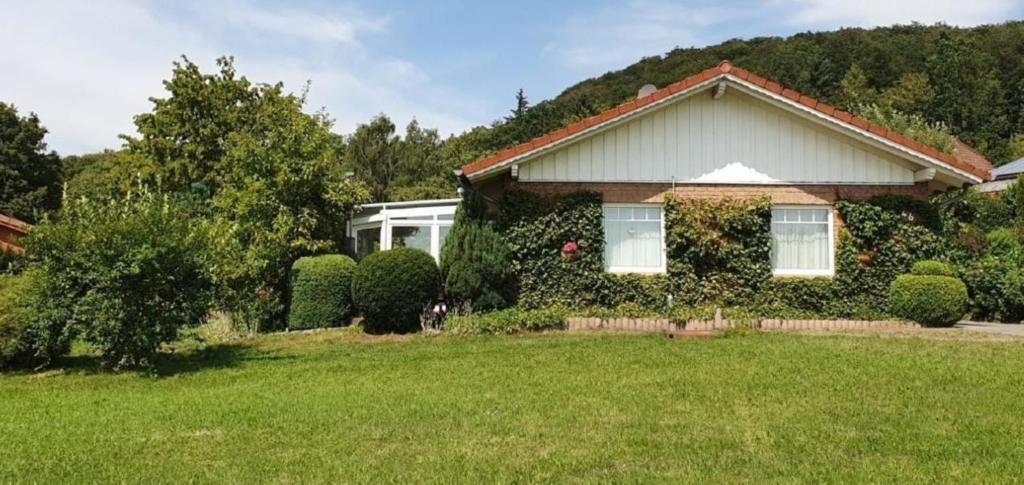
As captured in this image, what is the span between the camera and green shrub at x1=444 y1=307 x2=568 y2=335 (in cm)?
1437

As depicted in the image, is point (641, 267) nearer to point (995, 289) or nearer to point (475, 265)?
point (475, 265)

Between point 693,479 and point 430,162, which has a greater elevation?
point 430,162

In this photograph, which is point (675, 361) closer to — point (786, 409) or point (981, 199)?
point (786, 409)

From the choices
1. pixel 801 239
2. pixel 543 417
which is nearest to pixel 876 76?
pixel 801 239

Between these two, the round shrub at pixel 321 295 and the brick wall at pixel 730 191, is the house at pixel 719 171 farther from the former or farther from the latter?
the round shrub at pixel 321 295

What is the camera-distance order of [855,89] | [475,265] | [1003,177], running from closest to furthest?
[475,265] → [1003,177] → [855,89]

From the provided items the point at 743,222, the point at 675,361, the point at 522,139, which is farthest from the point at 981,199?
the point at 522,139

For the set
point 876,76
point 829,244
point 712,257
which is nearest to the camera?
point 712,257

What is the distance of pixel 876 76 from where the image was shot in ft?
214

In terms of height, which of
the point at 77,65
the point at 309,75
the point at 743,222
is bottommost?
the point at 743,222

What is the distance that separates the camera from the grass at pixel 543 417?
18.3 ft

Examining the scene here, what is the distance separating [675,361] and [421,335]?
5655mm

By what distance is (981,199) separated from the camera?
2436 cm

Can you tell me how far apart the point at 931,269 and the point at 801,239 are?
2458mm
